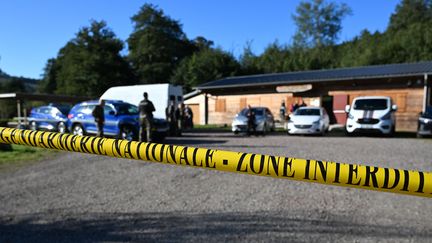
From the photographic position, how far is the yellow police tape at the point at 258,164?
1343mm

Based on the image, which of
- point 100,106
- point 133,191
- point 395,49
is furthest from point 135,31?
point 133,191

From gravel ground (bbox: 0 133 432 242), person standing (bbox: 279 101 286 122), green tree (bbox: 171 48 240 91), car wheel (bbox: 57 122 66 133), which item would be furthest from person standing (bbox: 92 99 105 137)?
green tree (bbox: 171 48 240 91)

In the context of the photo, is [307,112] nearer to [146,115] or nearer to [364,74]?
[364,74]

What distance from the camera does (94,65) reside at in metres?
51.4

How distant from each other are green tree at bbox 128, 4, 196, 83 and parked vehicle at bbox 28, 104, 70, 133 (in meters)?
41.1

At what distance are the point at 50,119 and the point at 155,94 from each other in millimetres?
5471

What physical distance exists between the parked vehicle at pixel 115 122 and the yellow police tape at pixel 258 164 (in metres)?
10.7

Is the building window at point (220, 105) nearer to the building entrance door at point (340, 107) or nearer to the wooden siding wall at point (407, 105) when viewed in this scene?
the building entrance door at point (340, 107)

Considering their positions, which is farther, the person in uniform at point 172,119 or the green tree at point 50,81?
the green tree at point 50,81

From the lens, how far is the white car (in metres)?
15.0

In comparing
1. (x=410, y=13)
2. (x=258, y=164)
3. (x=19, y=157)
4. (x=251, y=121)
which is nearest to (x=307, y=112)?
(x=251, y=121)

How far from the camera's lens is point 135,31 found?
64500mm

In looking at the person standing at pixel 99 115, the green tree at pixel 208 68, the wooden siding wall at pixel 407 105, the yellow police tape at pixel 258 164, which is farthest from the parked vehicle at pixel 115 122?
the green tree at pixel 208 68

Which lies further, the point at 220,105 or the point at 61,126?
the point at 220,105
